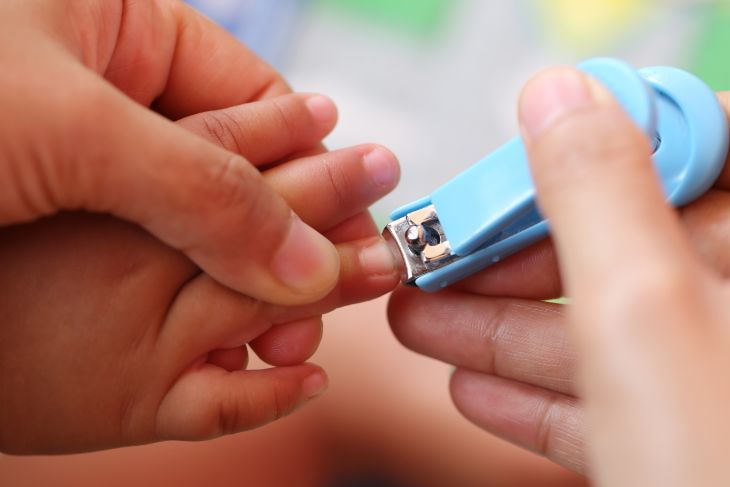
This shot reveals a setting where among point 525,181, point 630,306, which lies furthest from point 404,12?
point 630,306

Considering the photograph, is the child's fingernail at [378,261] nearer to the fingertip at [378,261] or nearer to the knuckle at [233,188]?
the fingertip at [378,261]

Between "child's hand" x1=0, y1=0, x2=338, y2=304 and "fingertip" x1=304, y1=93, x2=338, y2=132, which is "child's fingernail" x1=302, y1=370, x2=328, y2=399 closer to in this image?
"child's hand" x1=0, y1=0, x2=338, y2=304

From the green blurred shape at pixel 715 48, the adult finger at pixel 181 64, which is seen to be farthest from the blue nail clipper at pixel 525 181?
the green blurred shape at pixel 715 48

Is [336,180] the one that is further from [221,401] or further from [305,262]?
[221,401]

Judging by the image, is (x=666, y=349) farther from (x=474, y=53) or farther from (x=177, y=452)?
(x=474, y=53)

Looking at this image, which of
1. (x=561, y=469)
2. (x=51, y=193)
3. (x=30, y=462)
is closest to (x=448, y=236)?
(x=51, y=193)

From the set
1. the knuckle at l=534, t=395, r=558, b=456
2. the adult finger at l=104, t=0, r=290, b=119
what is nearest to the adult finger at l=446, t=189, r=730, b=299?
the knuckle at l=534, t=395, r=558, b=456

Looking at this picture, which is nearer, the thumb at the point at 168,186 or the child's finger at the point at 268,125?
the thumb at the point at 168,186
